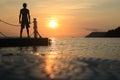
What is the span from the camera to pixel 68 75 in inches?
192

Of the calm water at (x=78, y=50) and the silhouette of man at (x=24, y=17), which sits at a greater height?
the silhouette of man at (x=24, y=17)

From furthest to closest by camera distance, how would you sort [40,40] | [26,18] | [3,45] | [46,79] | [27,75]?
[40,40] < [26,18] < [3,45] < [27,75] < [46,79]

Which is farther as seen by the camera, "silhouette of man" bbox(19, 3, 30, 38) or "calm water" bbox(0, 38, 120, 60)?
"silhouette of man" bbox(19, 3, 30, 38)

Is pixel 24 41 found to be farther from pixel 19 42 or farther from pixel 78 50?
pixel 78 50

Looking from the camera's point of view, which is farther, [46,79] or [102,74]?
[102,74]

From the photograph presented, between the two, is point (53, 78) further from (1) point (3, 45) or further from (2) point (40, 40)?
(2) point (40, 40)

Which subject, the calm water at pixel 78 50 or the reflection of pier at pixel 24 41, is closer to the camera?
the calm water at pixel 78 50

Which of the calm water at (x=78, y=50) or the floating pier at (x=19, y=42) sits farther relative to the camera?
the floating pier at (x=19, y=42)

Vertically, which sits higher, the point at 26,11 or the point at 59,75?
the point at 26,11

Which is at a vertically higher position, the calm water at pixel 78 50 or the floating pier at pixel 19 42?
the floating pier at pixel 19 42

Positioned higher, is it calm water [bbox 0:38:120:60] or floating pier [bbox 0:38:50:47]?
floating pier [bbox 0:38:50:47]

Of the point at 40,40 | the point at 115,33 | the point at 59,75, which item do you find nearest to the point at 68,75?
the point at 59,75

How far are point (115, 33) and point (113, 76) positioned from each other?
159037 millimetres

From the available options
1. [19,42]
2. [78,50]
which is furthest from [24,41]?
[78,50]
